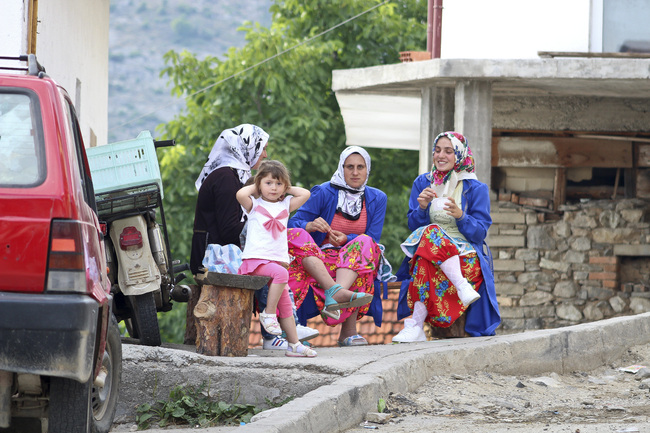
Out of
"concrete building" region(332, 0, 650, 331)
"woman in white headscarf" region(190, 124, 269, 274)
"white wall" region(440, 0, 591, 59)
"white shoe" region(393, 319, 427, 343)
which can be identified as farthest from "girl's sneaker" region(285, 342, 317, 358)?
"white wall" region(440, 0, 591, 59)

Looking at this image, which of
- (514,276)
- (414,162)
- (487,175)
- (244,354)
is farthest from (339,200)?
(414,162)

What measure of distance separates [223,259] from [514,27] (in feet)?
19.7

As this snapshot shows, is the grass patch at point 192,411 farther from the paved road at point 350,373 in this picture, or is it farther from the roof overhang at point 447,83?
the roof overhang at point 447,83

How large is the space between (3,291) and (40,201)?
0.35 meters

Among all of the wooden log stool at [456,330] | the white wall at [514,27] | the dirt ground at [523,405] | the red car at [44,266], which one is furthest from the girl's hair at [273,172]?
the white wall at [514,27]

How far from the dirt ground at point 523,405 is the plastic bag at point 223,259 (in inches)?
59.8

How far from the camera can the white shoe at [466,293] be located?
751 cm

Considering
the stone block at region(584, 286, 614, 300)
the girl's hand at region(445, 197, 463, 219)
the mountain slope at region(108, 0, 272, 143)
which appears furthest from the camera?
the mountain slope at region(108, 0, 272, 143)

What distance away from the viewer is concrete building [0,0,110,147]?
7602mm

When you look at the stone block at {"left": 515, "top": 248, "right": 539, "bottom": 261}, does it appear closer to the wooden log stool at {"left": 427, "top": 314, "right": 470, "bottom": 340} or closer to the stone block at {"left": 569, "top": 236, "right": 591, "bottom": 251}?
the stone block at {"left": 569, "top": 236, "right": 591, "bottom": 251}

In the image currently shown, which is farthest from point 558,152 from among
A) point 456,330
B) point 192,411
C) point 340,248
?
point 192,411

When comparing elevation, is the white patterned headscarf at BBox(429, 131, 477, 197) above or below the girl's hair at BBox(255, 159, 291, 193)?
above

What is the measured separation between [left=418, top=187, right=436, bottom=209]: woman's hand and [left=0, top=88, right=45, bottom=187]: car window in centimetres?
425

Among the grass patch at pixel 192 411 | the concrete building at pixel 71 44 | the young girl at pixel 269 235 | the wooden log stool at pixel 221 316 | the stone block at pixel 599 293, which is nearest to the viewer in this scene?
the grass patch at pixel 192 411
